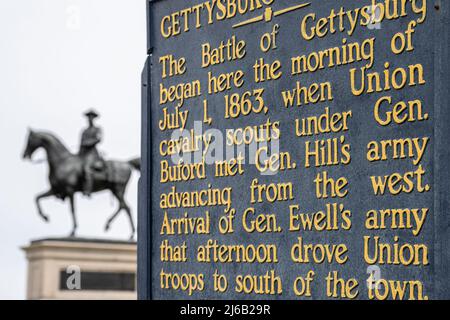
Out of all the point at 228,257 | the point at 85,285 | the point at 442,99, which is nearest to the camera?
the point at 442,99

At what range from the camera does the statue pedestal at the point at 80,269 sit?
23.7 meters

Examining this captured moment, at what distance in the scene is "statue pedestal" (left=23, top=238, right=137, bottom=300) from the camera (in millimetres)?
23703

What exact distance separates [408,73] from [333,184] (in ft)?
2.26

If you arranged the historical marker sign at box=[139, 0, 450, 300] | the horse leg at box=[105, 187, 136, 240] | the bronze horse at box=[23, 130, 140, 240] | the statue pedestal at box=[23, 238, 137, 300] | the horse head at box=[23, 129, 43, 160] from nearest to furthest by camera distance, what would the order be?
the historical marker sign at box=[139, 0, 450, 300] → the statue pedestal at box=[23, 238, 137, 300] → the horse head at box=[23, 129, 43, 160] → the bronze horse at box=[23, 130, 140, 240] → the horse leg at box=[105, 187, 136, 240]

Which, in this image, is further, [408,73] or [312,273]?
[312,273]

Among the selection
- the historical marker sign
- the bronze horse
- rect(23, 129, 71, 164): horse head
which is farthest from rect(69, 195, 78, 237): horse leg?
the historical marker sign

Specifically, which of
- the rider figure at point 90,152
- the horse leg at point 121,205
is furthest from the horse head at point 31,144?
the horse leg at point 121,205

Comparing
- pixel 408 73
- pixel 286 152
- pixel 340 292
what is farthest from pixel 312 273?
pixel 408 73

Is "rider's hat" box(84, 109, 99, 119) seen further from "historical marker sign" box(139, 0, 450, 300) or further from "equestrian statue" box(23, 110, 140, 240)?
"historical marker sign" box(139, 0, 450, 300)

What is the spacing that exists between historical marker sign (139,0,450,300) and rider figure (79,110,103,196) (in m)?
18.0

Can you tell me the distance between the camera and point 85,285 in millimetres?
23859

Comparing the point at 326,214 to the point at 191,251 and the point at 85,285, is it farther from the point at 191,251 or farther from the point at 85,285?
the point at 85,285

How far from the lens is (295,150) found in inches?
227

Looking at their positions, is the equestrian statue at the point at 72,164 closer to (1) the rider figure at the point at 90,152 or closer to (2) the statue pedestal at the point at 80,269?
(1) the rider figure at the point at 90,152
